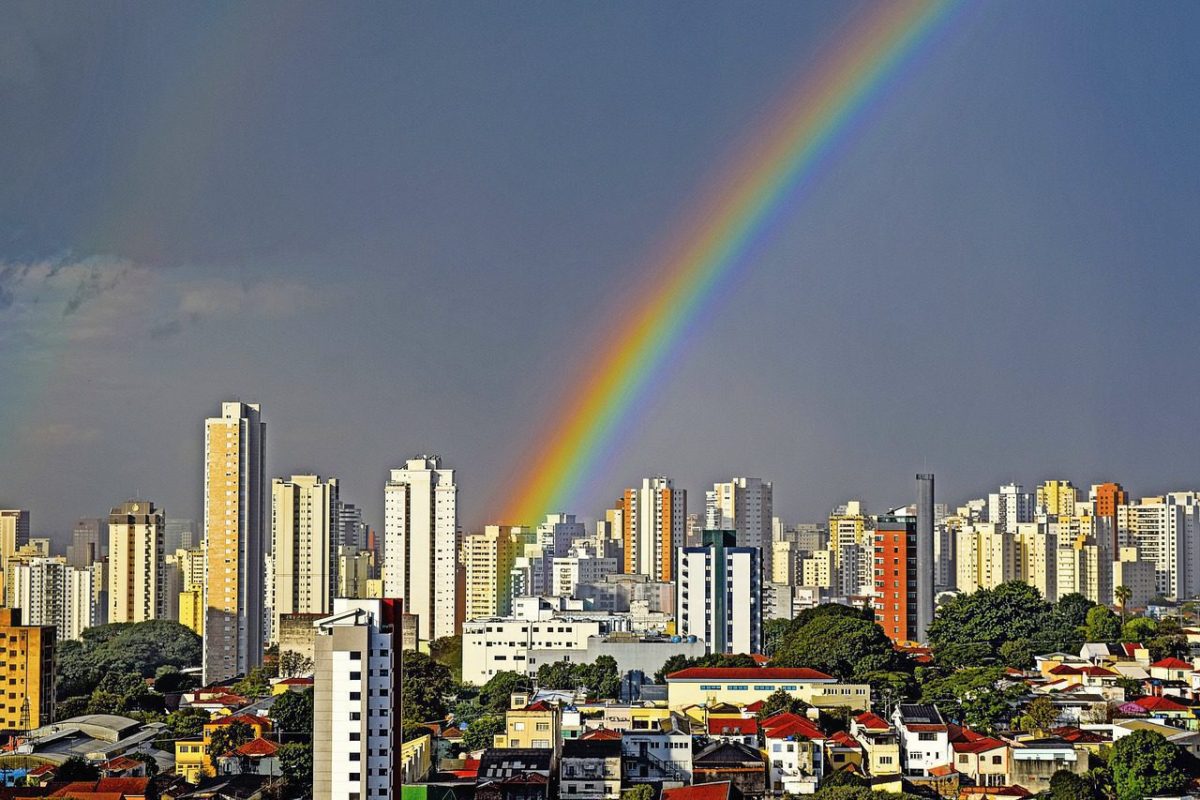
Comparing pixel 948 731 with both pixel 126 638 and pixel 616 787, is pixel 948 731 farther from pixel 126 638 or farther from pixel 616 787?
pixel 126 638

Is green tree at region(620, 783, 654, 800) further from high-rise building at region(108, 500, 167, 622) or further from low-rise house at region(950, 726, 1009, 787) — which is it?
high-rise building at region(108, 500, 167, 622)

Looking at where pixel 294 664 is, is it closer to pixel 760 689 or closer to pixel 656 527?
pixel 760 689

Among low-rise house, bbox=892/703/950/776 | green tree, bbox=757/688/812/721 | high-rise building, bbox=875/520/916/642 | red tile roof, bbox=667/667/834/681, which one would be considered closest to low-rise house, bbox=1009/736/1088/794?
low-rise house, bbox=892/703/950/776

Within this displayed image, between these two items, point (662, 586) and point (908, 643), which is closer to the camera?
point (908, 643)

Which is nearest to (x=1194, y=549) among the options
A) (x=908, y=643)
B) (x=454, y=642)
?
(x=908, y=643)

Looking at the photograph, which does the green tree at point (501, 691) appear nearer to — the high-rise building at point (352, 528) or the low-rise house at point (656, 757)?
the low-rise house at point (656, 757)

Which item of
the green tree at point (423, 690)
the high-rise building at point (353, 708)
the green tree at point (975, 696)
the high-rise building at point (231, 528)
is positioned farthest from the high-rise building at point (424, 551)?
the high-rise building at point (353, 708)

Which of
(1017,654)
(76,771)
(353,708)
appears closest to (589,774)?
(353,708)
